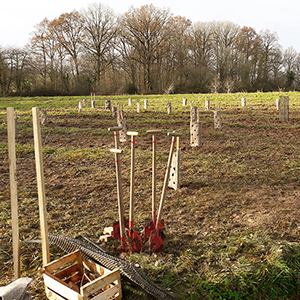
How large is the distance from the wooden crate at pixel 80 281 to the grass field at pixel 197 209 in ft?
0.81

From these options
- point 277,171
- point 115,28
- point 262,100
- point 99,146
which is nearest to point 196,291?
point 277,171

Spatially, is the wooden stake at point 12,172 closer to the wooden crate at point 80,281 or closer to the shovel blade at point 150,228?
the wooden crate at point 80,281

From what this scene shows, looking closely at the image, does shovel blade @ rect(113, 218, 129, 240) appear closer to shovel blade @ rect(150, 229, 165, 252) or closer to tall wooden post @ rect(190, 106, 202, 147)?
shovel blade @ rect(150, 229, 165, 252)

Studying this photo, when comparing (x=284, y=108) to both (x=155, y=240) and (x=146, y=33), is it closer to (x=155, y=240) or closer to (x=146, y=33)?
(x=155, y=240)

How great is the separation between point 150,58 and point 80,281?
38.9m

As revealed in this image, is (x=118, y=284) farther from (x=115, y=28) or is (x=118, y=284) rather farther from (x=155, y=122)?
(x=115, y=28)

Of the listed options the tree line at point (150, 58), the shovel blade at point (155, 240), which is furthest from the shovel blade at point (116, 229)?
the tree line at point (150, 58)

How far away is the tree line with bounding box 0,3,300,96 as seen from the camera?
37938 millimetres

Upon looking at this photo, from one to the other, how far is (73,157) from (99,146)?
1424mm

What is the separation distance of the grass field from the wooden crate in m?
0.25

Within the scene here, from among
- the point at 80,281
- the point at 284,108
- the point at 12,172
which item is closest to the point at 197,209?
the point at 80,281

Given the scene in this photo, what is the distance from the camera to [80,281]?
3299 mm

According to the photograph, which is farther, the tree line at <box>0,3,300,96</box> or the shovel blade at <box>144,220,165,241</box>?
the tree line at <box>0,3,300,96</box>

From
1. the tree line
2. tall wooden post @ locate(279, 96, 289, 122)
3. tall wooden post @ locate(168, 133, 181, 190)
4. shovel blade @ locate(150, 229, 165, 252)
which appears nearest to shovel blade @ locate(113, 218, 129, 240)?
shovel blade @ locate(150, 229, 165, 252)
